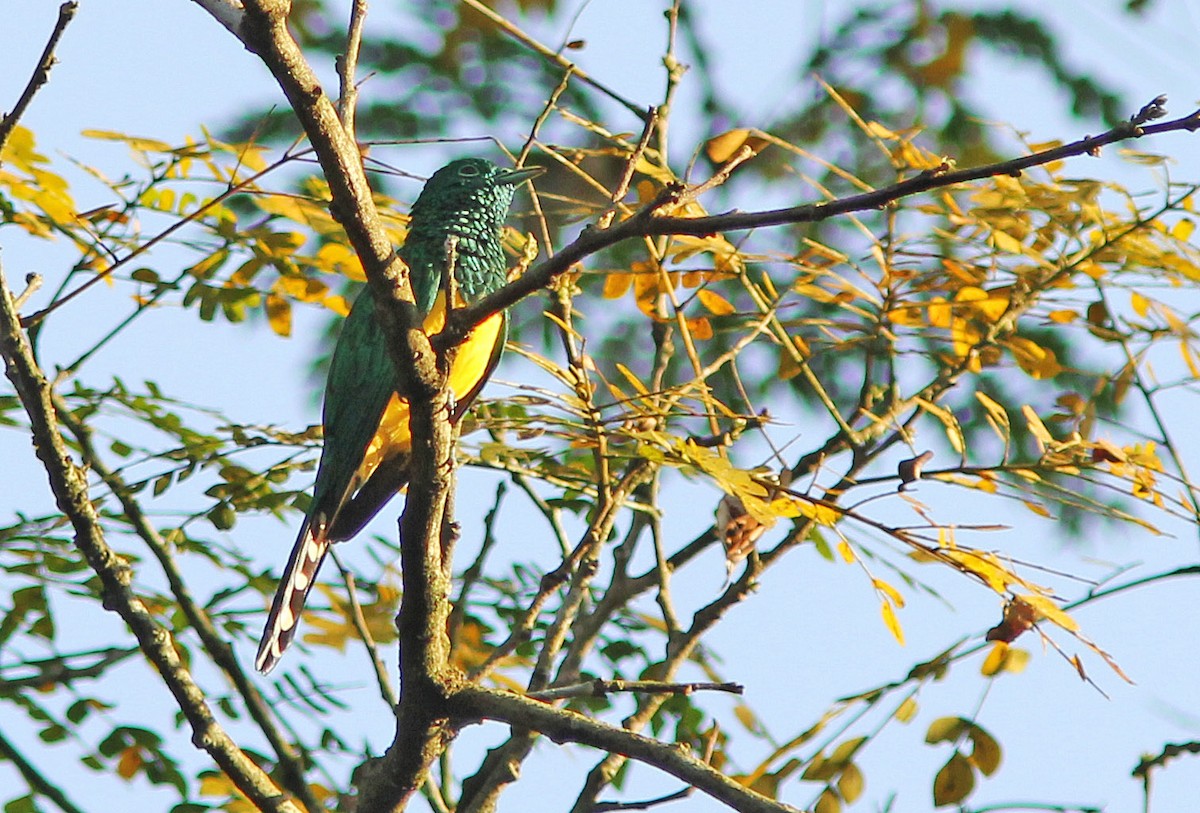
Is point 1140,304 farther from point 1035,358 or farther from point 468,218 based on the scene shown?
point 468,218

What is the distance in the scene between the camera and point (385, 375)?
3879 millimetres

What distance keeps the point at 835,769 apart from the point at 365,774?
1.06 m

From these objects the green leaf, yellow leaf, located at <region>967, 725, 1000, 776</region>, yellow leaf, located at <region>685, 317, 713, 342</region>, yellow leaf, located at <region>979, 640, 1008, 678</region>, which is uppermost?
yellow leaf, located at <region>685, 317, 713, 342</region>

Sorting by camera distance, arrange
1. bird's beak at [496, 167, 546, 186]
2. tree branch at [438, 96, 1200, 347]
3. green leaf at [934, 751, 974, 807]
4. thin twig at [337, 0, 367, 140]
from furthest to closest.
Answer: bird's beak at [496, 167, 546, 186] → green leaf at [934, 751, 974, 807] → thin twig at [337, 0, 367, 140] → tree branch at [438, 96, 1200, 347]

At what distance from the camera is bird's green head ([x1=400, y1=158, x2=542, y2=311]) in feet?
13.3

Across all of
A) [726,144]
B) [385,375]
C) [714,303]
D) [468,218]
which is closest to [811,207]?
[726,144]

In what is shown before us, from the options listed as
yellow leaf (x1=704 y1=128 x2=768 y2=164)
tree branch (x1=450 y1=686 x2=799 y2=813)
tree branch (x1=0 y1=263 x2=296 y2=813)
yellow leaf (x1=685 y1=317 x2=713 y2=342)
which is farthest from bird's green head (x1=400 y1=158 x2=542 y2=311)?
tree branch (x1=450 y1=686 x2=799 y2=813)

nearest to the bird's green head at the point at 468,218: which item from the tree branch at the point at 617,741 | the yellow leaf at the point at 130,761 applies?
the yellow leaf at the point at 130,761

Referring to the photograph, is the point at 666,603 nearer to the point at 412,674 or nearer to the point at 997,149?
the point at 412,674

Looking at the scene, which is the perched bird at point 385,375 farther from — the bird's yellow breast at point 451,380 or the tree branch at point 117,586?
the tree branch at point 117,586

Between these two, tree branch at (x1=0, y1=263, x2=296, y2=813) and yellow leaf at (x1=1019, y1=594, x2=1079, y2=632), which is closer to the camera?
yellow leaf at (x1=1019, y1=594, x2=1079, y2=632)

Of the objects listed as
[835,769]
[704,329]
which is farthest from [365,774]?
[704,329]

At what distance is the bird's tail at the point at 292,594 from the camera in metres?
3.62

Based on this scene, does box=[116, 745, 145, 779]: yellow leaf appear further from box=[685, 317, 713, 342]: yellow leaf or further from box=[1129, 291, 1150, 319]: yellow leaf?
box=[1129, 291, 1150, 319]: yellow leaf
